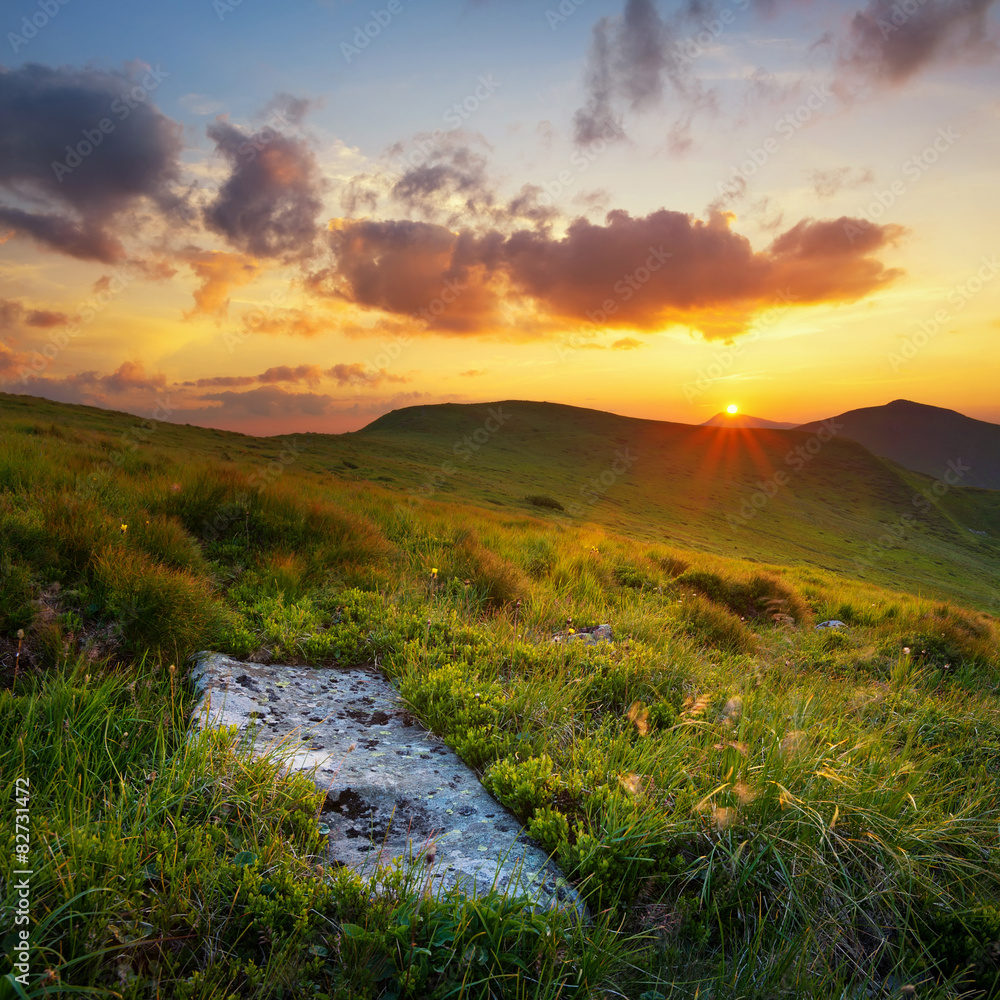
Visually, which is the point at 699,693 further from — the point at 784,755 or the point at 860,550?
the point at 860,550

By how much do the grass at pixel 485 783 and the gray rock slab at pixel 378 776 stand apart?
15 cm

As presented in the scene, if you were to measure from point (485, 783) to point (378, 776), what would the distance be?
74cm

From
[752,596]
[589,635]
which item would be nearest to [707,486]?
[752,596]

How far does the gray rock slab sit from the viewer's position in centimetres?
303

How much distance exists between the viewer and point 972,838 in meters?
3.69

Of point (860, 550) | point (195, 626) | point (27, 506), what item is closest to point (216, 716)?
point (195, 626)

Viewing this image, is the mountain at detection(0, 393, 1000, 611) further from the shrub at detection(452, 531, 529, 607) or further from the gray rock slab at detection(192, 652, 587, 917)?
the gray rock slab at detection(192, 652, 587, 917)

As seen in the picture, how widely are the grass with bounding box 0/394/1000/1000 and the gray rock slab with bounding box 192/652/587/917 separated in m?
0.15

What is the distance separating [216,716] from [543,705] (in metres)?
2.49

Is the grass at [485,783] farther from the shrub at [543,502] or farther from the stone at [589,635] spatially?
the shrub at [543,502]

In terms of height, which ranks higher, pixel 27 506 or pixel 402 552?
pixel 27 506

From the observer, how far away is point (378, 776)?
3.83 m

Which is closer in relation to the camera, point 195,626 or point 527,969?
point 527,969

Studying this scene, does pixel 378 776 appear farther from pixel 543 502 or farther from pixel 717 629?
pixel 543 502
